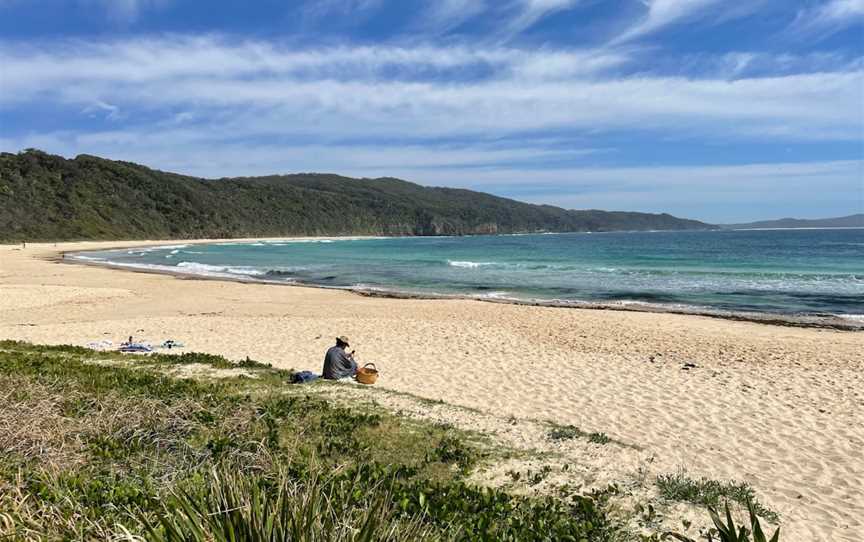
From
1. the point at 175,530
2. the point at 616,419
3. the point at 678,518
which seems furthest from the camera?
the point at 616,419

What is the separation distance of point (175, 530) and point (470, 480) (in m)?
3.97

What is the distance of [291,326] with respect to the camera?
18.6 metres

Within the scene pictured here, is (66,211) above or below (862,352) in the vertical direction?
above

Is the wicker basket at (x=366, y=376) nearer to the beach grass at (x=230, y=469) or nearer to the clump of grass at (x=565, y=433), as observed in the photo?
the beach grass at (x=230, y=469)

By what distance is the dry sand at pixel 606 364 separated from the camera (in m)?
7.20

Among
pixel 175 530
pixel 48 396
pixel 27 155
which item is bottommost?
pixel 48 396

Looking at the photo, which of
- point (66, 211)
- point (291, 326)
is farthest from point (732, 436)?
point (66, 211)

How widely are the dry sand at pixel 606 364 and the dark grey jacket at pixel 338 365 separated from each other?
0.73m

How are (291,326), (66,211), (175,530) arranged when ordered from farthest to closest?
(66,211) → (291,326) → (175,530)

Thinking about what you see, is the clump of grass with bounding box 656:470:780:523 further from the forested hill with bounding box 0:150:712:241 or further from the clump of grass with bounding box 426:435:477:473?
the forested hill with bounding box 0:150:712:241

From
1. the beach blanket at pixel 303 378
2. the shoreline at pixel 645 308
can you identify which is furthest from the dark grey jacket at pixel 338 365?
the shoreline at pixel 645 308

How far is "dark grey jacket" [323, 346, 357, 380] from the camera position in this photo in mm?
10953

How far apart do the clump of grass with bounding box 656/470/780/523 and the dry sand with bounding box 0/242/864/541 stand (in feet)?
0.81

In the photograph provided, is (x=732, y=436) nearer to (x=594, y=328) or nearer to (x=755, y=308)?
(x=594, y=328)
